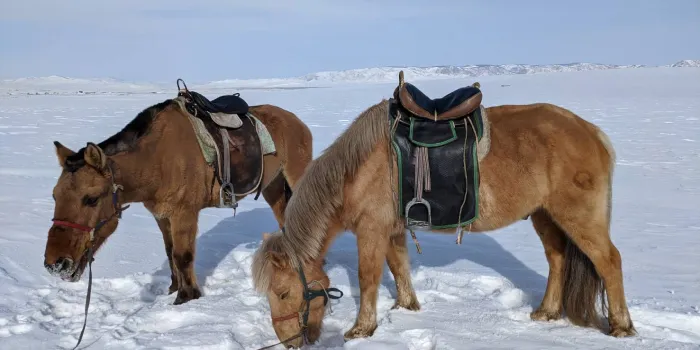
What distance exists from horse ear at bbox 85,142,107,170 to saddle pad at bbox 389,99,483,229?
1881 millimetres

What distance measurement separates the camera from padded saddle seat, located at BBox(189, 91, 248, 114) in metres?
4.23

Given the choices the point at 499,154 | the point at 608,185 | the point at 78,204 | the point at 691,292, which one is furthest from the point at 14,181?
the point at 691,292

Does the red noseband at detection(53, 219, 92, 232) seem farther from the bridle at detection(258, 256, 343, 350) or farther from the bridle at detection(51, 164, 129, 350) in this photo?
the bridle at detection(258, 256, 343, 350)

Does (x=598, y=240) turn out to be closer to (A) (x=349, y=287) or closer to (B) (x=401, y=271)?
(B) (x=401, y=271)

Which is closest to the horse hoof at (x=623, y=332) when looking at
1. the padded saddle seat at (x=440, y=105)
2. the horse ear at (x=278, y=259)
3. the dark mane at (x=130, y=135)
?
the padded saddle seat at (x=440, y=105)

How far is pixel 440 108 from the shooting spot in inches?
129

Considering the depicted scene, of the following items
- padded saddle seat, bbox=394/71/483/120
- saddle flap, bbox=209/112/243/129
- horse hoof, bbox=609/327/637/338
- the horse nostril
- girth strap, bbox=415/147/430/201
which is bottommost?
horse hoof, bbox=609/327/637/338

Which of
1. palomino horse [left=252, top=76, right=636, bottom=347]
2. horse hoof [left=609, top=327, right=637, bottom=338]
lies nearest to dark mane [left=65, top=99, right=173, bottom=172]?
palomino horse [left=252, top=76, right=636, bottom=347]

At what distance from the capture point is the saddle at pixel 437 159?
319 cm

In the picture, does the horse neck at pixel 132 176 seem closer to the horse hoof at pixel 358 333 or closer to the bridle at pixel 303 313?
the bridle at pixel 303 313

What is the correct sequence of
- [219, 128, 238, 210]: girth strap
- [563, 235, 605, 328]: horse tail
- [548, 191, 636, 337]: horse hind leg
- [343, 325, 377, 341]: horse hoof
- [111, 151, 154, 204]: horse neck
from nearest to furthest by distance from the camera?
[548, 191, 636, 337]: horse hind leg < [343, 325, 377, 341]: horse hoof < [563, 235, 605, 328]: horse tail < [111, 151, 154, 204]: horse neck < [219, 128, 238, 210]: girth strap

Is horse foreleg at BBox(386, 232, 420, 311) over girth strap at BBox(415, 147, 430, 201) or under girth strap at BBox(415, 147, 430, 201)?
under

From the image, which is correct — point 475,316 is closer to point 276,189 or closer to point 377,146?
point 377,146

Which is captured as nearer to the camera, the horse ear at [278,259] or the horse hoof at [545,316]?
the horse ear at [278,259]
